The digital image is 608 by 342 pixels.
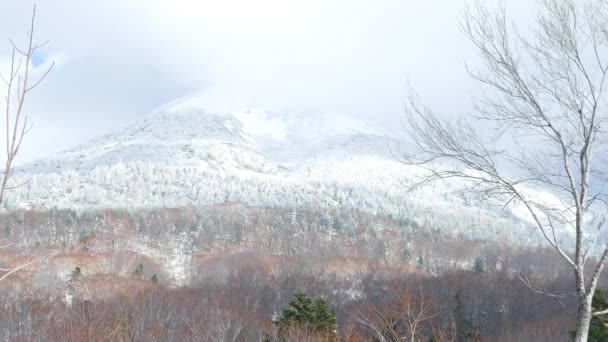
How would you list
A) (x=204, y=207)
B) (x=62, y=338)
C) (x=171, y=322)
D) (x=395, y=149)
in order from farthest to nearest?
(x=204, y=207) → (x=171, y=322) → (x=62, y=338) → (x=395, y=149)

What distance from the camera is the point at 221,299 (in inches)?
2020

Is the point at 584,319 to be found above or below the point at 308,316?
above

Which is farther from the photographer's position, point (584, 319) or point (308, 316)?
point (308, 316)

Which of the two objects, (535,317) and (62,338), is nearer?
(62,338)

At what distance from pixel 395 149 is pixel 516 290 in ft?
200

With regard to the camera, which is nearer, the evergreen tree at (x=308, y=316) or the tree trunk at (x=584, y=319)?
the tree trunk at (x=584, y=319)

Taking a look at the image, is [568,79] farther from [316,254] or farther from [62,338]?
[316,254]

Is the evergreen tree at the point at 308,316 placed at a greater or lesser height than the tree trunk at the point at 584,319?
lesser

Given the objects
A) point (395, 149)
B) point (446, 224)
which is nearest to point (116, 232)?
point (446, 224)

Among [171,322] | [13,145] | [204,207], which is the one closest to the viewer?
[13,145]

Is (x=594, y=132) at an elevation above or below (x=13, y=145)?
above

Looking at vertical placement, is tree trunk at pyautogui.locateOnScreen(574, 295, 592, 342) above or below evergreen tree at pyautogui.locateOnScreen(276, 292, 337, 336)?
above

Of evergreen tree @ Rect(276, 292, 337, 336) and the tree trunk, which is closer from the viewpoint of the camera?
the tree trunk

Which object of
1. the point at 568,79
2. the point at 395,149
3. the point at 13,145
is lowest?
the point at 13,145
